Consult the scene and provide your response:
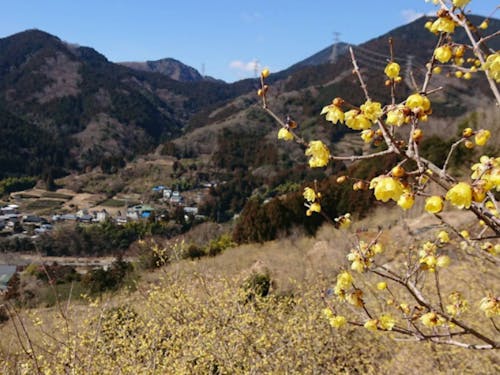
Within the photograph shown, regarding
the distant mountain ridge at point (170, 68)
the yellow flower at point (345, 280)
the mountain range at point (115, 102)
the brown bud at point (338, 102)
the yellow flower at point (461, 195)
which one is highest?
the distant mountain ridge at point (170, 68)

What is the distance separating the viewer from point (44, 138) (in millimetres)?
72375

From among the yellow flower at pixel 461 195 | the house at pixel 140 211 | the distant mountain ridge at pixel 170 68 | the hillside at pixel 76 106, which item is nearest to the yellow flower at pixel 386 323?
the yellow flower at pixel 461 195

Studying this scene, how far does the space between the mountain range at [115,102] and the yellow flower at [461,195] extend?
138ft

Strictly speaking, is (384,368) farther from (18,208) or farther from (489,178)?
(18,208)

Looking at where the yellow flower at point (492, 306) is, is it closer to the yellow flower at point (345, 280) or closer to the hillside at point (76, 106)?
the yellow flower at point (345, 280)

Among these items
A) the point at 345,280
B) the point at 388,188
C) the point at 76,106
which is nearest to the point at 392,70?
the point at 388,188

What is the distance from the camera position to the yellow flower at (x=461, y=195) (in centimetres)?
106

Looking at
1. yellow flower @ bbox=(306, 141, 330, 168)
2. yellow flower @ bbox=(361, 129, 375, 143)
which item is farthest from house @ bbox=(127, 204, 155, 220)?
yellow flower @ bbox=(361, 129, 375, 143)

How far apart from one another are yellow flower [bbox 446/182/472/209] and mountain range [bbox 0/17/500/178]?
42120mm

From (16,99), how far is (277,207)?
3754 inches

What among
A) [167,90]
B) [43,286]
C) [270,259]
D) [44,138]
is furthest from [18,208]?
[167,90]

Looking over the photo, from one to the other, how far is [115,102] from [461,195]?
336 ft

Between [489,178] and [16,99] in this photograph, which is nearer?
[489,178]

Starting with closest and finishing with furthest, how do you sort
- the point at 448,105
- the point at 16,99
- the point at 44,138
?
the point at 448,105 < the point at 44,138 < the point at 16,99
